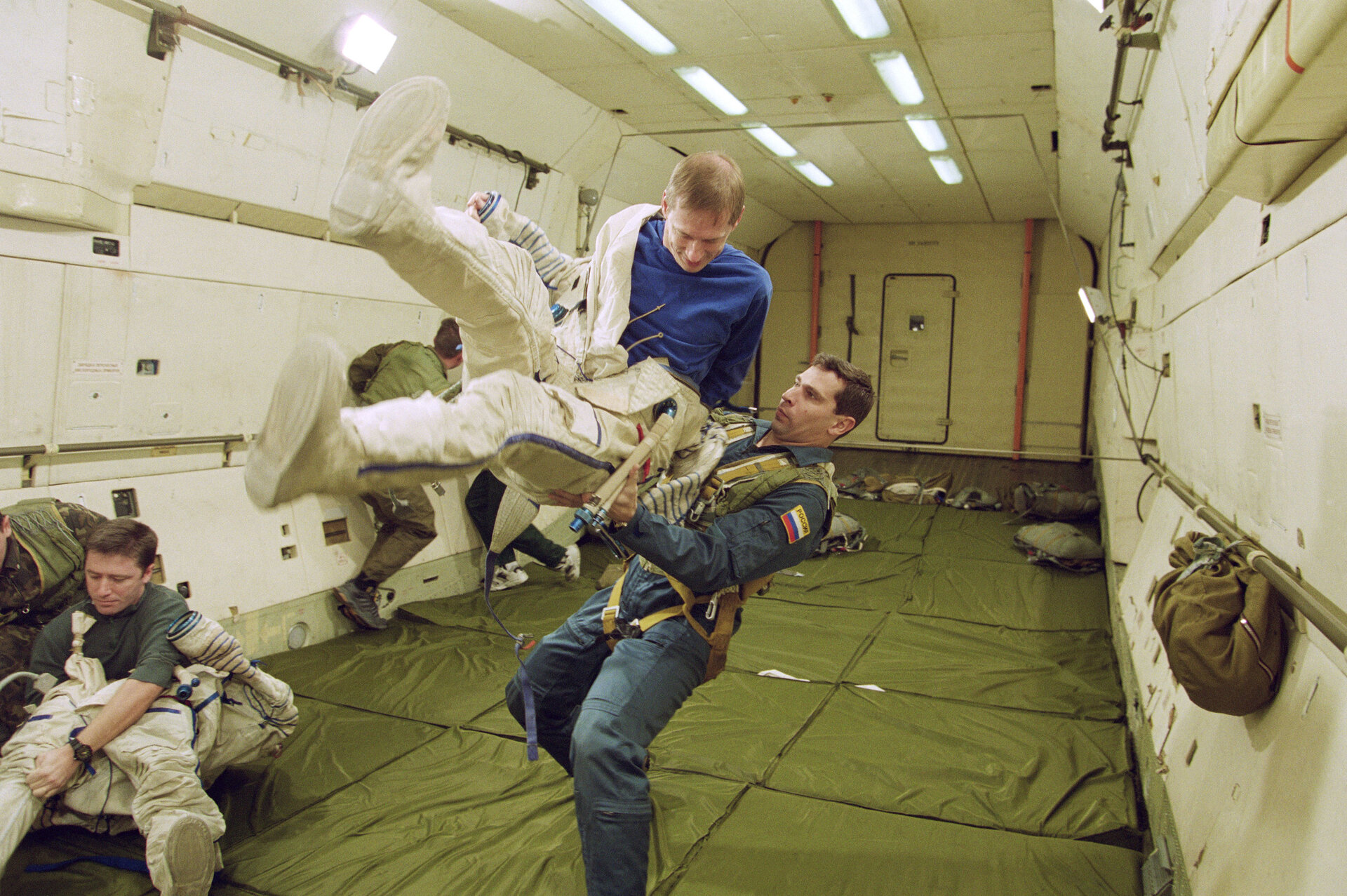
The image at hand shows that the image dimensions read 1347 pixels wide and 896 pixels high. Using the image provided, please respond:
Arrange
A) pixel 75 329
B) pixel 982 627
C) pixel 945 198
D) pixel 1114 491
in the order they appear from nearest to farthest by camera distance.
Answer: pixel 75 329 < pixel 982 627 < pixel 1114 491 < pixel 945 198

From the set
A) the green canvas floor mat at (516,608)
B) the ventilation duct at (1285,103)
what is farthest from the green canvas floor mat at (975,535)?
the ventilation duct at (1285,103)

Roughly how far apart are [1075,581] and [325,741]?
5.36 m

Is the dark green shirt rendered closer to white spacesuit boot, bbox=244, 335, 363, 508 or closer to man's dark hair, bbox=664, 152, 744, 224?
white spacesuit boot, bbox=244, 335, 363, 508

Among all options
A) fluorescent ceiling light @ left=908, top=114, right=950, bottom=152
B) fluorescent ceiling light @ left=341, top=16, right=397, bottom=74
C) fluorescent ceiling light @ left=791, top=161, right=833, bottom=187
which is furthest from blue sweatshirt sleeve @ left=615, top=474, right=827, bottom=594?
fluorescent ceiling light @ left=791, top=161, right=833, bottom=187

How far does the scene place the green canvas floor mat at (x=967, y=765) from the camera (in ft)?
10.4

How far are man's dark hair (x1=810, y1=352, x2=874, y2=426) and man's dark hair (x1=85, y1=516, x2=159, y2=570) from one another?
231 centimetres

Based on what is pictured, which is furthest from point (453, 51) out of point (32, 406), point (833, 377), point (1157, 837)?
point (1157, 837)

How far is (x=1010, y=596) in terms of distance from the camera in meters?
6.07

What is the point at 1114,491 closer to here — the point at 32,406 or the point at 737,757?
the point at 737,757

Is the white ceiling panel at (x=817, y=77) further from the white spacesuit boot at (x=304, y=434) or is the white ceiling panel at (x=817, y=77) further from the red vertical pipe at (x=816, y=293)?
the white spacesuit boot at (x=304, y=434)

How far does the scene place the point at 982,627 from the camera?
5.40 meters

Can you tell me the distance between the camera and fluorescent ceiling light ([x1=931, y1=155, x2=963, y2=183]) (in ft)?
26.0

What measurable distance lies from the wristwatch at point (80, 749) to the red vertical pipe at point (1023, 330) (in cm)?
992

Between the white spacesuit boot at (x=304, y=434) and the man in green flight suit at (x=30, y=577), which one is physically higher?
the white spacesuit boot at (x=304, y=434)
